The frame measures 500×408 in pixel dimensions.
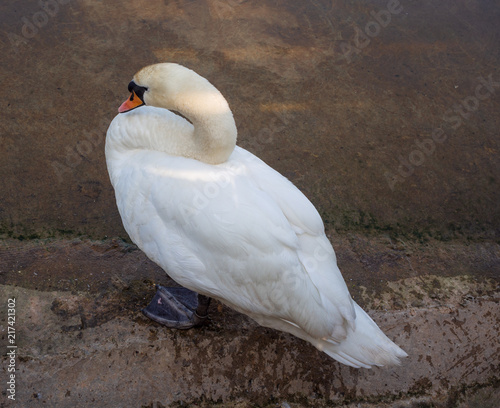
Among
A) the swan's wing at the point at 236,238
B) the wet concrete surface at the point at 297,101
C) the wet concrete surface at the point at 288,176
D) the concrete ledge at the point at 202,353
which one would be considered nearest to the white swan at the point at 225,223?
the swan's wing at the point at 236,238

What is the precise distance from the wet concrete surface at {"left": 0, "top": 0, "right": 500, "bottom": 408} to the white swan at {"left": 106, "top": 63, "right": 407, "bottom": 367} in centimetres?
47

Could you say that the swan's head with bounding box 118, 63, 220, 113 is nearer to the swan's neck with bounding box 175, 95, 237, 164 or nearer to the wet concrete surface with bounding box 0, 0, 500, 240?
the swan's neck with bounding box 175, 95, 237, 164

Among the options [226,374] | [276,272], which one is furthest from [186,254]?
[226,374]

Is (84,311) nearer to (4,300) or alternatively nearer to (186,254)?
(4,300)

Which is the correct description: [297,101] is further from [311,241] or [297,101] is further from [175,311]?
[175,311]

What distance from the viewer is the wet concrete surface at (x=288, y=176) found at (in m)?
2.81

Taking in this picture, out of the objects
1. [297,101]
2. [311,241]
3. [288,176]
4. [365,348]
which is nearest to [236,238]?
[311,241]

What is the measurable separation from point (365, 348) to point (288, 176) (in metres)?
1.89

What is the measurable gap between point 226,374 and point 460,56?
190 inches

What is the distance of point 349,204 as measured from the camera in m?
3.99

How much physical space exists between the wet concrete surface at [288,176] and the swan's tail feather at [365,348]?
348mm

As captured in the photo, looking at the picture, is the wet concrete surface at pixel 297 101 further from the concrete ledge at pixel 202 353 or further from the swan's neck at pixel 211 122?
the swan's neck at pixel 211 122

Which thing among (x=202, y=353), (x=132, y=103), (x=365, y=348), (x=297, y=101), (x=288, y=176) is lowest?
(x=202, y=353)

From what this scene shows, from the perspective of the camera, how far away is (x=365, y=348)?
2.59 m
